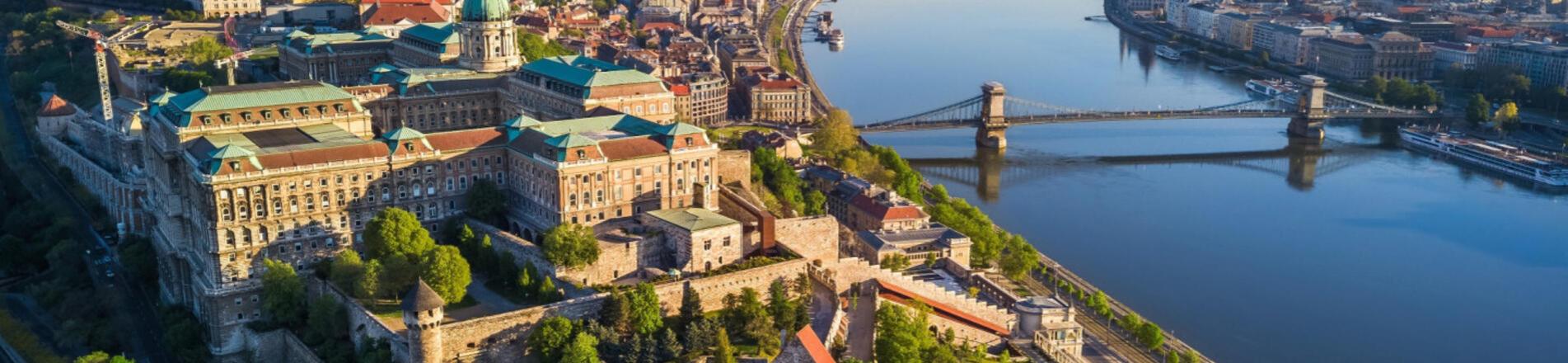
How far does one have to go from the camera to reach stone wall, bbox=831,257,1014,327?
1389 inches

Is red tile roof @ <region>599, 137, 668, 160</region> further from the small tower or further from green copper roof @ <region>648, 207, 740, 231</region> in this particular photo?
the small tower

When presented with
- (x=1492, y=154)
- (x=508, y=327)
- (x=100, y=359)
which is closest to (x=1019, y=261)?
(x=508, y=327)

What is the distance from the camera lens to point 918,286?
120 ft

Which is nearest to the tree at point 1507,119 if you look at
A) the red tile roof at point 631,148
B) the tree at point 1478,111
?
the tree at point 1478,111

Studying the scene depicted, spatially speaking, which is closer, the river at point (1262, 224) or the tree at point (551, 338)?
the tree at point (551, 338)

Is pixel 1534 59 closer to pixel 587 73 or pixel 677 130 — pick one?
pixel 587 73

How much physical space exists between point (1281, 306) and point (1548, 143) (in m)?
33.8

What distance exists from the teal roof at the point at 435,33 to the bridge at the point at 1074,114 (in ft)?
70.4

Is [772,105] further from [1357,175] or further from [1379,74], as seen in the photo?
[1379,74]

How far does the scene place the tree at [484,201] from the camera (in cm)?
3631

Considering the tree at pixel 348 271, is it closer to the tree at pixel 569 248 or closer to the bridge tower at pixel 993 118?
the tree at pixel 569 248

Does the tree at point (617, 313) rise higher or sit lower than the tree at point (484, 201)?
lower

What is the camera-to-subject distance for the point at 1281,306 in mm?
43281

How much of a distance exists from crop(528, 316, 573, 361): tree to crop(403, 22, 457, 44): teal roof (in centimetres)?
2433
